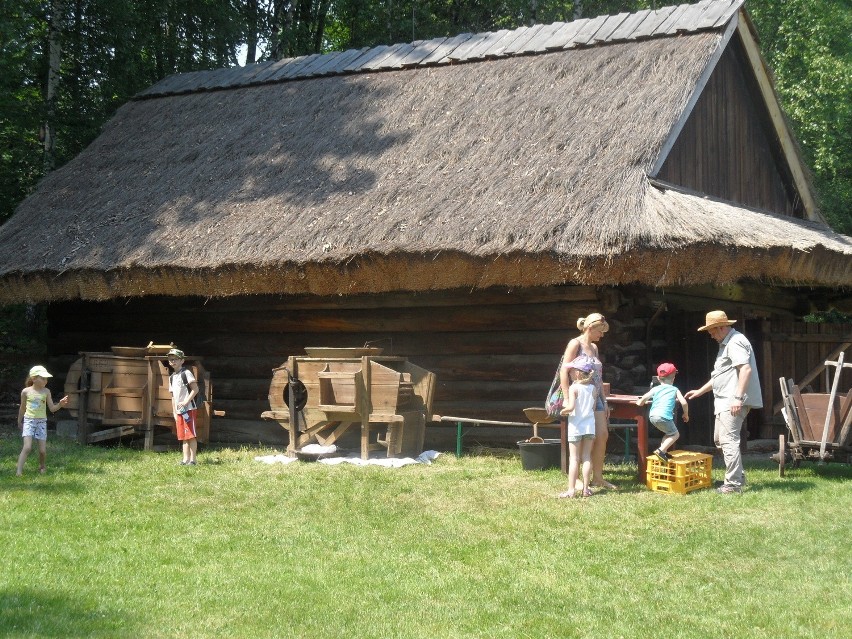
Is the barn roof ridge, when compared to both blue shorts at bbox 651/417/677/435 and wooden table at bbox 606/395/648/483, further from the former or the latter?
blue shorts at bbox 651/417/677/435

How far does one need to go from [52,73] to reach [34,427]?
11.0 meters

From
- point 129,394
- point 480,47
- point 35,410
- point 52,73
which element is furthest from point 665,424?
point 52,73

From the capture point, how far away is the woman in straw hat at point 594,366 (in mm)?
8758

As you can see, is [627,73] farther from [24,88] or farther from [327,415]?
[24,88]

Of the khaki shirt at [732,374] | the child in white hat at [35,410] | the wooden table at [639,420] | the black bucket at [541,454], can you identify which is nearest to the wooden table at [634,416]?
the wooden table at [639,420]

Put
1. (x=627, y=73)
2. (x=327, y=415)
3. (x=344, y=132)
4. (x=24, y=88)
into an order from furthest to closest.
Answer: (x=24, y=88) → (x=344, y=132) → (x=627, y=73) → (x=327, y=415)

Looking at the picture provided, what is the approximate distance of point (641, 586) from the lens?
5.95 meters

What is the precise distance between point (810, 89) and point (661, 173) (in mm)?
11774

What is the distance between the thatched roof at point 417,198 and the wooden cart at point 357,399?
0.91 m

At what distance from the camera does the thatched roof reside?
1045cm

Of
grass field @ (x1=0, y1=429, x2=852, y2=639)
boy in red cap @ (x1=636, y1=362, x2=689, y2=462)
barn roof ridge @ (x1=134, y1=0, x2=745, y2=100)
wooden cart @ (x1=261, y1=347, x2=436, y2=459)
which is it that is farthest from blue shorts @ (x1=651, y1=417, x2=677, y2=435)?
barn roof ridge @ (x1=134, y1=0, x2=745, y2=100)

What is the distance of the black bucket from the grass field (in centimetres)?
18

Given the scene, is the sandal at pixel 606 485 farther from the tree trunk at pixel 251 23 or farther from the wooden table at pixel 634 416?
the tree trunk at pixel 251 23

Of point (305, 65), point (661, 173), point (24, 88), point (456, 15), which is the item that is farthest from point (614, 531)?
point (456, 15)
